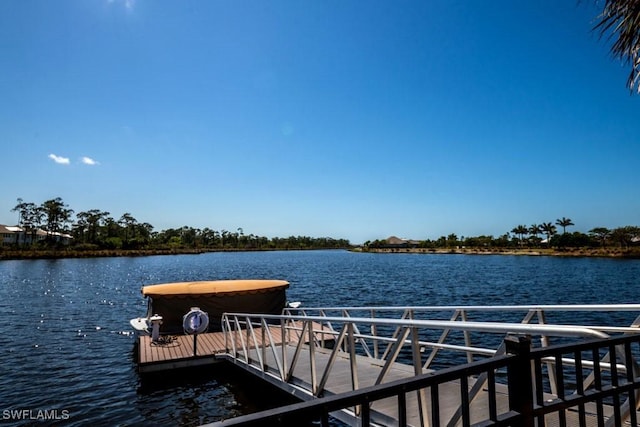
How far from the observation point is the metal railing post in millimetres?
2240

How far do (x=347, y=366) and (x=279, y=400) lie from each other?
2.98m

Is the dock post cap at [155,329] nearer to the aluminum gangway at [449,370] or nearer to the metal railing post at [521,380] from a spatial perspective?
the aluminum gangway at [449,370]

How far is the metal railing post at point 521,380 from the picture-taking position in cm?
224

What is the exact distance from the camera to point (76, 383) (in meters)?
10.8

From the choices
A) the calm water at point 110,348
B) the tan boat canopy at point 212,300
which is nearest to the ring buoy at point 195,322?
the calm water at point 110,348

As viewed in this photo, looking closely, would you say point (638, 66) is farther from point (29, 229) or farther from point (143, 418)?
point (29, 229)

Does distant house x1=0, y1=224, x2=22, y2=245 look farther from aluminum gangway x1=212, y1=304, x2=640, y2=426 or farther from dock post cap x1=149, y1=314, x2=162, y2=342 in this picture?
aluminum gangway x1=212, y1=304, x2=640, y2=426

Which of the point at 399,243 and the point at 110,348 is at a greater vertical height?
the point at 399,243

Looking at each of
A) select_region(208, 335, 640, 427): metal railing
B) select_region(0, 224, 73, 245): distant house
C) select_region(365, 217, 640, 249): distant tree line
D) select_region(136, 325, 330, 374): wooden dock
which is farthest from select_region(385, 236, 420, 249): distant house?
select_region(208, 335, 640, 427): metal railing

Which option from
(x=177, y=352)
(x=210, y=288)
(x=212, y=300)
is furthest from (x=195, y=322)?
(x=210, y=288)

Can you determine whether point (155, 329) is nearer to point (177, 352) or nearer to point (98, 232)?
point (177, 352)

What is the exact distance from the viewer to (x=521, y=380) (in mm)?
2270

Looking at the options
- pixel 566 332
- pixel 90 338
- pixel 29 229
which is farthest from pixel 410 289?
pixel 29 229

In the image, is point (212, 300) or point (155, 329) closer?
point (155, 329)
